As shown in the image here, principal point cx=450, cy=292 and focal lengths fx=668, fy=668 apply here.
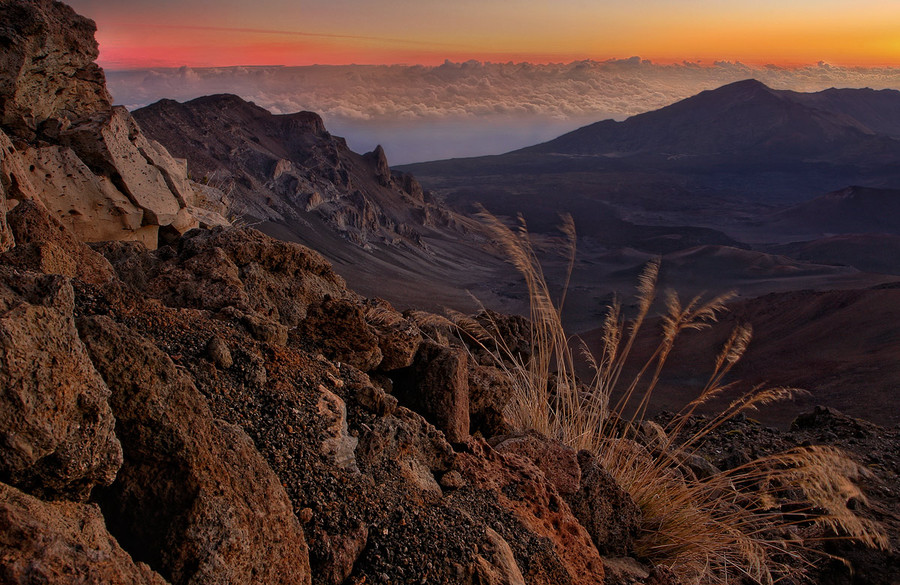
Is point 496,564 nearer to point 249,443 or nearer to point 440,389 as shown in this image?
point 249,443

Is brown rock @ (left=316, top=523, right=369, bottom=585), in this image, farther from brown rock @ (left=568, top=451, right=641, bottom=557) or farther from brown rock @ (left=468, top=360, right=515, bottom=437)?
brown rock @ (left=468, top=360, right=515, bottom=437)

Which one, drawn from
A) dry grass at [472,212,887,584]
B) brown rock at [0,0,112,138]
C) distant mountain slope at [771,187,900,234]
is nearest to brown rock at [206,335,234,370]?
dry grass at [472,212,887,584]

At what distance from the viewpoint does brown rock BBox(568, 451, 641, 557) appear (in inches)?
135

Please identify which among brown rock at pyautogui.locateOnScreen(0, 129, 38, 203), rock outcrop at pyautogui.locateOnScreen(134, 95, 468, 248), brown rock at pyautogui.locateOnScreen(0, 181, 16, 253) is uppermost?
brown rock at pyautogui.locateOnScreen(0, 129, 38, 203)

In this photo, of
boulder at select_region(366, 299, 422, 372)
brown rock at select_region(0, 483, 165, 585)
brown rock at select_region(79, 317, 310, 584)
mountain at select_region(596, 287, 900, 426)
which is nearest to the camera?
brown rock at select_region(0, 483, 165, 585)

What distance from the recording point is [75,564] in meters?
1.45

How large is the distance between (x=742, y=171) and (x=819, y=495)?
130885 mm

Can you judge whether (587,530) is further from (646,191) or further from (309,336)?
(646,191)

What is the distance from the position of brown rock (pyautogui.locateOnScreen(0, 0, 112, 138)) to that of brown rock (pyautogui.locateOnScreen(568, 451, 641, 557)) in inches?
195

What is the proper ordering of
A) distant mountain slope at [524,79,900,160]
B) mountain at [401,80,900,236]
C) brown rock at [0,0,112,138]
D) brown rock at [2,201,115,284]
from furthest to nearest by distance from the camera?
distant mountain slope at [524,79,900,160] < mountain at [401,80,900,236] < brown rock at [0,0,112,138] < brown rock at [2,201,115,284]

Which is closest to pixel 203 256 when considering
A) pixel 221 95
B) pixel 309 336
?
pixel 309 336

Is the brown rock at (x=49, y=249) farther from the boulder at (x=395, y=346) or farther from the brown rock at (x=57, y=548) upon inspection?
the brown rock at (x=57, y=548)

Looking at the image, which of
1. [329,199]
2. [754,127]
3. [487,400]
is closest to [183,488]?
[487,400]

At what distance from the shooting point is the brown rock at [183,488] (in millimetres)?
1800
